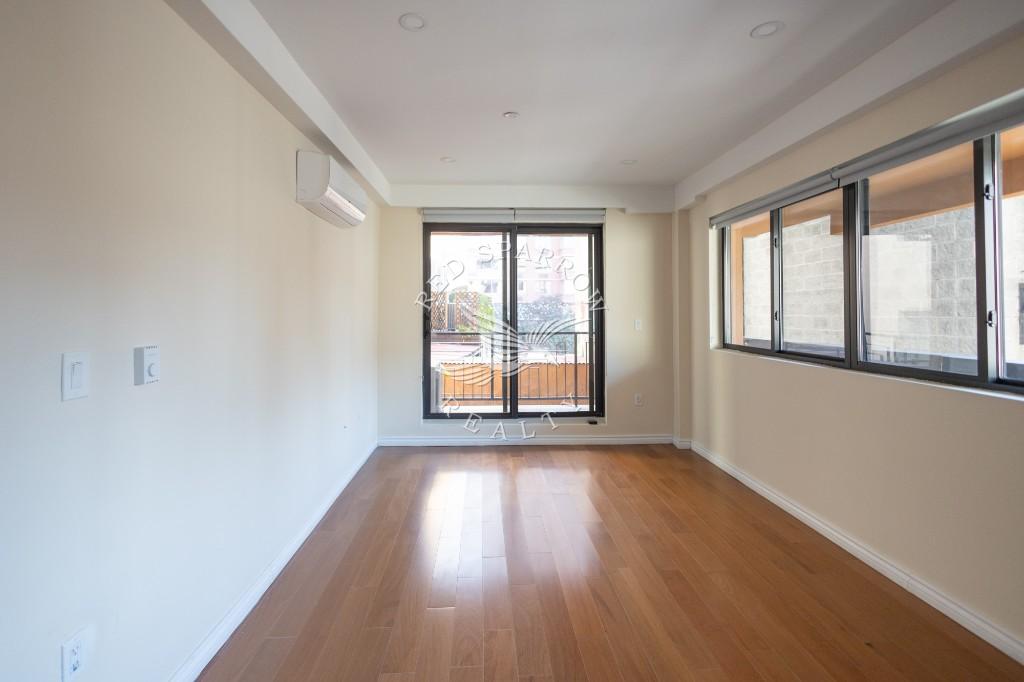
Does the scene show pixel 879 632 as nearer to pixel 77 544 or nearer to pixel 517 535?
pixel 517 535

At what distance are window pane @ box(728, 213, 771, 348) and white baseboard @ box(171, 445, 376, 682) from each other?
10.7 ft

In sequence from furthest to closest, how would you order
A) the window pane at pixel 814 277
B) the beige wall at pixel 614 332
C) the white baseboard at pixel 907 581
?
the beige wall at pixel 614 332 < the window pane at pixel 814 277 < the white baseboard at pixel 907 581

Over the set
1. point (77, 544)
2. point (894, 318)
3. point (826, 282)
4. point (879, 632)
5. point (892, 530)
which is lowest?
point (879, 632)

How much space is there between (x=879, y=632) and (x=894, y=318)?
4.69 feet

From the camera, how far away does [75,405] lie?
1.25m

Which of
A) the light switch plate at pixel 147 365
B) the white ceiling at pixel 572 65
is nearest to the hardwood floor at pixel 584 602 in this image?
the light switch plate at pixel 147 365

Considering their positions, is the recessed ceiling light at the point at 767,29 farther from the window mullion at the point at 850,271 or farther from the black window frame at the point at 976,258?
the window mullion at the point at 850,271

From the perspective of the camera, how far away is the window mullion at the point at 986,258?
195 centimetres

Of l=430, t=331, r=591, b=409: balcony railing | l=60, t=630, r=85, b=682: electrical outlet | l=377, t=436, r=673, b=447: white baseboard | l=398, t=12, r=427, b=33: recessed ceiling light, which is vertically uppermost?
l=398, t=12, r=427, b=33: recessed ceiling light

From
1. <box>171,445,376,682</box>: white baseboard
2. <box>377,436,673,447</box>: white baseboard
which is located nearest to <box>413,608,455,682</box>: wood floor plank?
<box>171,445,376,682</box>: white baseboard

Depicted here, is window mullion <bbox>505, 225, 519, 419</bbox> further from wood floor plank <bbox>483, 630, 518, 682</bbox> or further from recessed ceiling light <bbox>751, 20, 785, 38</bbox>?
wood floor plank <bbox>483, 630, 518, 682</bbox>

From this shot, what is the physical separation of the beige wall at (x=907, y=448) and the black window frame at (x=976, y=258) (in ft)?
0.28

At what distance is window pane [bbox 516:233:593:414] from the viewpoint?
478 cm

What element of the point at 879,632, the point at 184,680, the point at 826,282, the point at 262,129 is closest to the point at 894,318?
the point at 826,282
